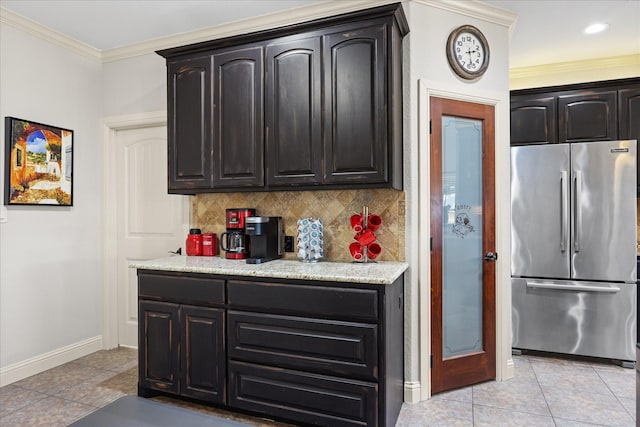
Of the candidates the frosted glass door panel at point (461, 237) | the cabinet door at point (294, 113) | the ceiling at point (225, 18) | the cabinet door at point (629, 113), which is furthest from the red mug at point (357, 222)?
the cabinet door at point (629, 113)

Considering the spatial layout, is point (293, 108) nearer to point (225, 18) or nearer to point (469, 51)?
point (225, 18)

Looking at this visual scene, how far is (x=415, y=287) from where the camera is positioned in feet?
8.61

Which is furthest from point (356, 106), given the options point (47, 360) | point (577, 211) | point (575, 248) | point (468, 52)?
point (47, 360)

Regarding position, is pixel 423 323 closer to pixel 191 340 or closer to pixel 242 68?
pixel 191 340

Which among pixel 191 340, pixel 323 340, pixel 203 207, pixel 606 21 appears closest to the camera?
pixel 323 340

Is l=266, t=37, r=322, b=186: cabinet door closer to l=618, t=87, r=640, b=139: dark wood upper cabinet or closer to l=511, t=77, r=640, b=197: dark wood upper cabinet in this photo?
l=511, t=77, r=640, b=197: dark wood upper cabinet

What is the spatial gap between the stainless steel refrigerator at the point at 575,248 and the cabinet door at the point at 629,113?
42cm

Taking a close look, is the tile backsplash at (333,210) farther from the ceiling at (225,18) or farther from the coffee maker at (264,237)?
the ceiling at (225,18)

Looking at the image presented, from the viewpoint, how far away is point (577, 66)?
3.89 metres

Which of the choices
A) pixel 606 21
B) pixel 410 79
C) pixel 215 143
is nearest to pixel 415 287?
pixel 410 79

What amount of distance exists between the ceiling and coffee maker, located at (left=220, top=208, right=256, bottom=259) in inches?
61.7

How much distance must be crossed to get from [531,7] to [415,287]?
2.26 m

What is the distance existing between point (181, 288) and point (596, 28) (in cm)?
389

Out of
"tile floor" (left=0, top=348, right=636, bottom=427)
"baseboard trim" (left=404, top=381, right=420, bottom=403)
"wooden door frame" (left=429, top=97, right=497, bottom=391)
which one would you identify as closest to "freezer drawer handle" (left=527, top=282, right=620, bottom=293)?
"tile floor" (left=0, top=348, right=636, bottom=427)
